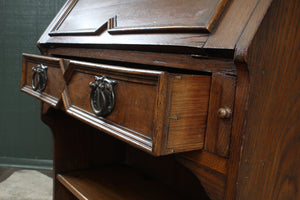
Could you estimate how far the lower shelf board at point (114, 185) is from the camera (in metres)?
1.21

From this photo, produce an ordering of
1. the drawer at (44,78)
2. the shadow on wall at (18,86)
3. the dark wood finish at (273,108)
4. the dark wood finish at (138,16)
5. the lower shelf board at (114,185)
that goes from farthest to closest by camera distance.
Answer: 1. the shadow on wall at (18,86)
2. the lower shelf board at (114,185)
3. the drawer at (44,78)
4. the dark wood finish at (138,16)
5. the dark wood finish at (273,108)

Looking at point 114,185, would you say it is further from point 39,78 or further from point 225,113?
point 225,113

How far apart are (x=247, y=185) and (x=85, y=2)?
39.8 inches

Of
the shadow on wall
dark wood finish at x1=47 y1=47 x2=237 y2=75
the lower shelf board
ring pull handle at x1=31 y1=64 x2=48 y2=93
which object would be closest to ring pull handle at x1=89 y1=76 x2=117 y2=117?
dark wood finish at x1=47 y1=47 x2=237 y2=75

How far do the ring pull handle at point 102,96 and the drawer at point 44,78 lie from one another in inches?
9.1

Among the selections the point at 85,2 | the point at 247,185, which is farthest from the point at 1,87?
the point at 247,185

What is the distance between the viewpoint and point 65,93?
0.92 meters

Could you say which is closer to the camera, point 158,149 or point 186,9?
point 158,149

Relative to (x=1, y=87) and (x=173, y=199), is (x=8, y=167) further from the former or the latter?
(x=173, y=199)

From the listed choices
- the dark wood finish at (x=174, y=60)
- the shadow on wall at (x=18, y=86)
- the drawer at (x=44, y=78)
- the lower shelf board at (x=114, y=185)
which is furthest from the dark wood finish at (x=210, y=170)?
the shadow on wall at (x=18, y=86)

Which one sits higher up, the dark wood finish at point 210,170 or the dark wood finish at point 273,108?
the dark wood finish at point 273,108

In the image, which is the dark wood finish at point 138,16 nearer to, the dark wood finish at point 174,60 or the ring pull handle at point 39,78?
the dark wood finish at point 174,60

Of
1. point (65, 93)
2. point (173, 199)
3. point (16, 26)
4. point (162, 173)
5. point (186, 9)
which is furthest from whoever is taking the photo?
point (16, 26)

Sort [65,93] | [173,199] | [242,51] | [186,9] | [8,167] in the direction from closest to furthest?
[242,51] < [186,9] < [65,93] < [173,199] < [8,167]
